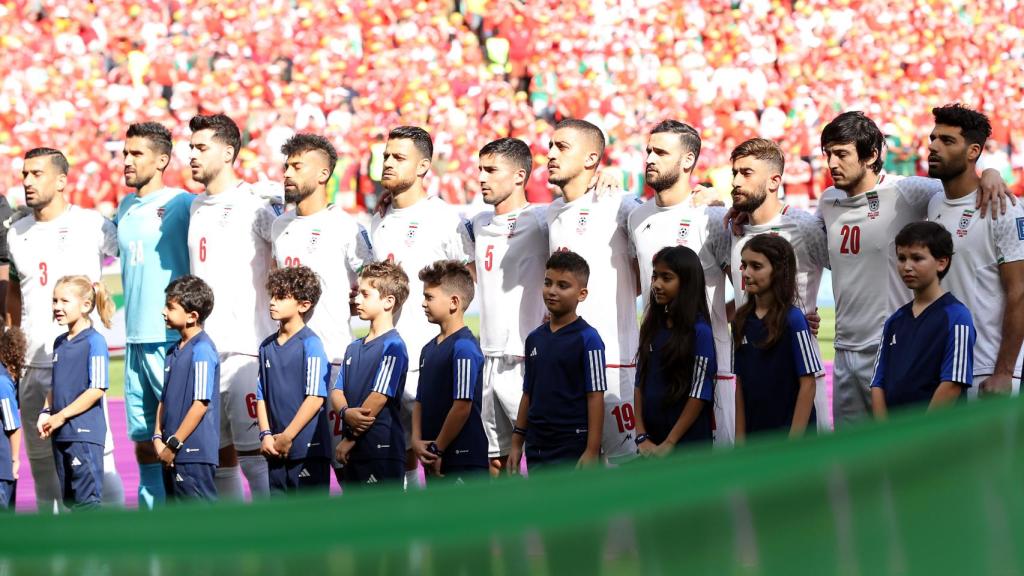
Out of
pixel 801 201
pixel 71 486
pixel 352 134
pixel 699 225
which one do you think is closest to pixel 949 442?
pixel 699 225

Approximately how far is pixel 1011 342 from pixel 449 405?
2.41m

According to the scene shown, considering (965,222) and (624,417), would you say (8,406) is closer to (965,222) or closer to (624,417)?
(624,417)

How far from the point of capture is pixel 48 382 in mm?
7047

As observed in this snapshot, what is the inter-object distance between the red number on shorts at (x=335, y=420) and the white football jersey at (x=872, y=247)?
8.00 ft

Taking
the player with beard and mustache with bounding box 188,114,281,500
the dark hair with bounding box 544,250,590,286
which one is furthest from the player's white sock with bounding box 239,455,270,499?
the dark hair with bounding box 544,250,590,286

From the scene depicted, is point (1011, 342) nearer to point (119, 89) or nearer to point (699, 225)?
point (699, 225)

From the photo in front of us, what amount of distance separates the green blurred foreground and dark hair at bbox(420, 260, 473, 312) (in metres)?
4.07

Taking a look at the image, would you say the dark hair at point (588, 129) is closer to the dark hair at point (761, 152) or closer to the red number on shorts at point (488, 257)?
the red number on shorts at point (488, 257)

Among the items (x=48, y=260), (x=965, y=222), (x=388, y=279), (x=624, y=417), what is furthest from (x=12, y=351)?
(x=965, y=222)

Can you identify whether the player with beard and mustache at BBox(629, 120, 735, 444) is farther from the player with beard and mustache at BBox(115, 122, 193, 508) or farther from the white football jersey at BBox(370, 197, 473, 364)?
the player with beard and mustache at BBox(115, 122, 193, 508)

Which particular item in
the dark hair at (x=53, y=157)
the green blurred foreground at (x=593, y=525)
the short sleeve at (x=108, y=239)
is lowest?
the green blurred foreground at (x=593, y=525)

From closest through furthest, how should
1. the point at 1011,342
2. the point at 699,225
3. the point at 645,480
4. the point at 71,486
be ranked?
the point at 645,480
the point at 1011,342
the point at 699,225
the point at 71,486

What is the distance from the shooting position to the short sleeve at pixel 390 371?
5.82 metres

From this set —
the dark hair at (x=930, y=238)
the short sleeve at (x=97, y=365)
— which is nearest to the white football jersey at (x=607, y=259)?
the dark hair at (x=930, y=238)
